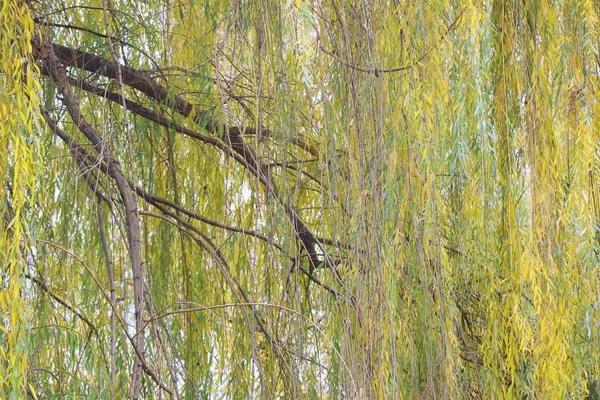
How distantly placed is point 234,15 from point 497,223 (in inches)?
30.9

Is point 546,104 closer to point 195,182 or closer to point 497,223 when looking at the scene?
point 497,223

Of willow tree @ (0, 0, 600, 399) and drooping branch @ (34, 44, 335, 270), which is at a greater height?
drooping branch @ (34, 44, 335, 270)

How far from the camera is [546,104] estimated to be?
2.01 m

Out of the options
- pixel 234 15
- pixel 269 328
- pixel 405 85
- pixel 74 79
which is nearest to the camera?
pixel 234 15

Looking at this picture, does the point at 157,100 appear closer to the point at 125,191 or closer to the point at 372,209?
Result: the point at 125,191

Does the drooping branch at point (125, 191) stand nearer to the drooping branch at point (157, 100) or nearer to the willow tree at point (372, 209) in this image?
the willow tree at point (372, 209)

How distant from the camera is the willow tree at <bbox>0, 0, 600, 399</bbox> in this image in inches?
68.7

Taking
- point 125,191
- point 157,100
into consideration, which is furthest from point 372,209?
point 157,100

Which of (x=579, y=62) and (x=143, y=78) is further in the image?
(x=143, y=78)

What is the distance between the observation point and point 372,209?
1.77 meters

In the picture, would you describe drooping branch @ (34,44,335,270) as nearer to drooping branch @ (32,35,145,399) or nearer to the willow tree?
the willow tree

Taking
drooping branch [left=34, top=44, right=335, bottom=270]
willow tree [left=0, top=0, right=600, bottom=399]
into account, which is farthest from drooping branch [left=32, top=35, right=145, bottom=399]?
drooping branch [left=34, top=44, right=335, bottom=270]

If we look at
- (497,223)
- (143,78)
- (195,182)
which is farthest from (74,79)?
(497,223)

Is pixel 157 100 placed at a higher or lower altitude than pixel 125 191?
higher
